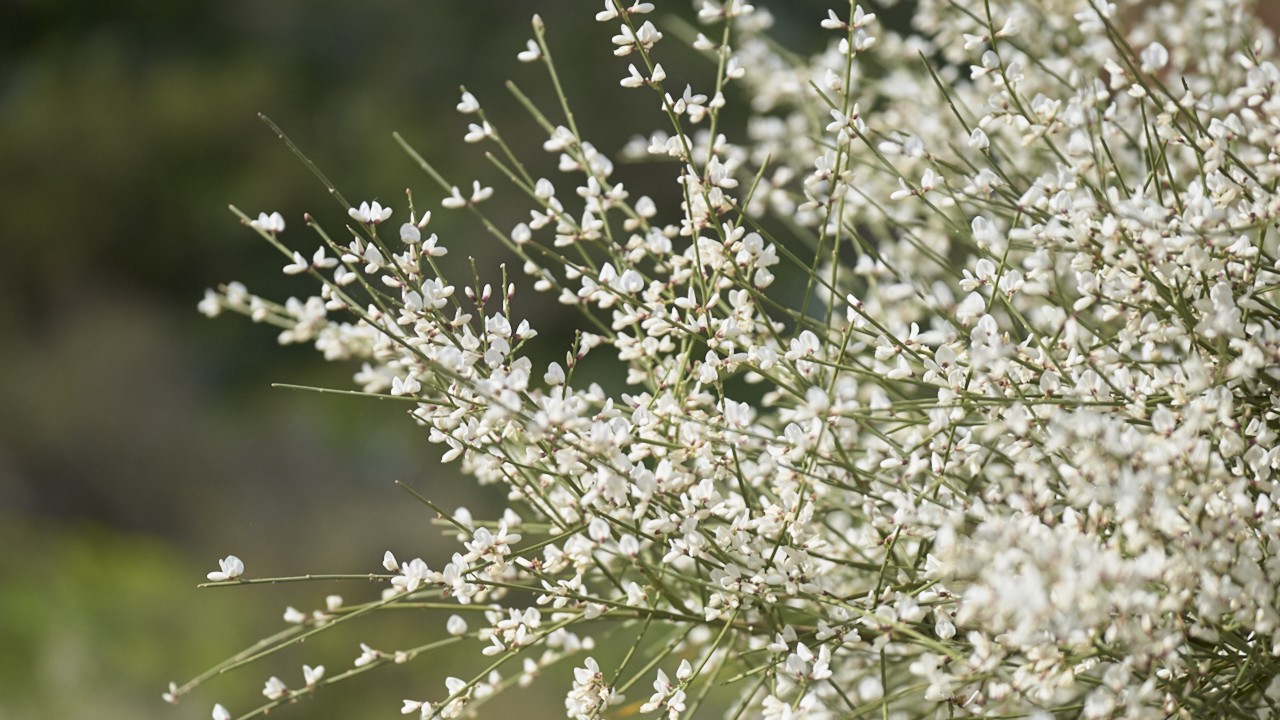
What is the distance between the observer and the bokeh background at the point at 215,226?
2.06 metres

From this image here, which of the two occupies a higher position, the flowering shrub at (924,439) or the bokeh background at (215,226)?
the bokeh background at (215,226)

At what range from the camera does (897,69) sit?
100cm

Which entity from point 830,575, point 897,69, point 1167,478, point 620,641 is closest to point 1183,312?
point 1167,478

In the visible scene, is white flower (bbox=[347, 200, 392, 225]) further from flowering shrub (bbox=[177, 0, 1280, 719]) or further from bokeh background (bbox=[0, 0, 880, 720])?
bokeh background (bbox=[0, 0, 880, 720])

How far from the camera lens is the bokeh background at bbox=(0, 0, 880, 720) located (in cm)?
206

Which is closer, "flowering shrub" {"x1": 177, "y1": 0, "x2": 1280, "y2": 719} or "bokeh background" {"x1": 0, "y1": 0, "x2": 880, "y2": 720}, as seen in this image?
"flowering shrub" {"x1": 177, "y1": 0, "x2": 1280, "y2": 719}

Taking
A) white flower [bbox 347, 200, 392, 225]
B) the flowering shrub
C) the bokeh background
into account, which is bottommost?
the flowering shrub

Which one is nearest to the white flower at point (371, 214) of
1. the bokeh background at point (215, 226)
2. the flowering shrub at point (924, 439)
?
the flowering shrub at point (924, 439)

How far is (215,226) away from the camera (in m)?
2.19

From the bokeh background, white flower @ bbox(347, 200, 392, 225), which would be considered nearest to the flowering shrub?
white flower @ bbox(347, 200, 392, 225)

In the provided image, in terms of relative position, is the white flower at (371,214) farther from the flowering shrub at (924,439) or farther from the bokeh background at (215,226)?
the bokeh background at (215,226)

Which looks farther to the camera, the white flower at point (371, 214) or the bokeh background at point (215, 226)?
the bokeh background at point (215, 226)

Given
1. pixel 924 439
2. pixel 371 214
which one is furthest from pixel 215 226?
pixel 924 439

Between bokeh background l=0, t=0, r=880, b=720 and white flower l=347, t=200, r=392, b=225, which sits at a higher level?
bokeh background l=0, t=0, r=880, b=720
